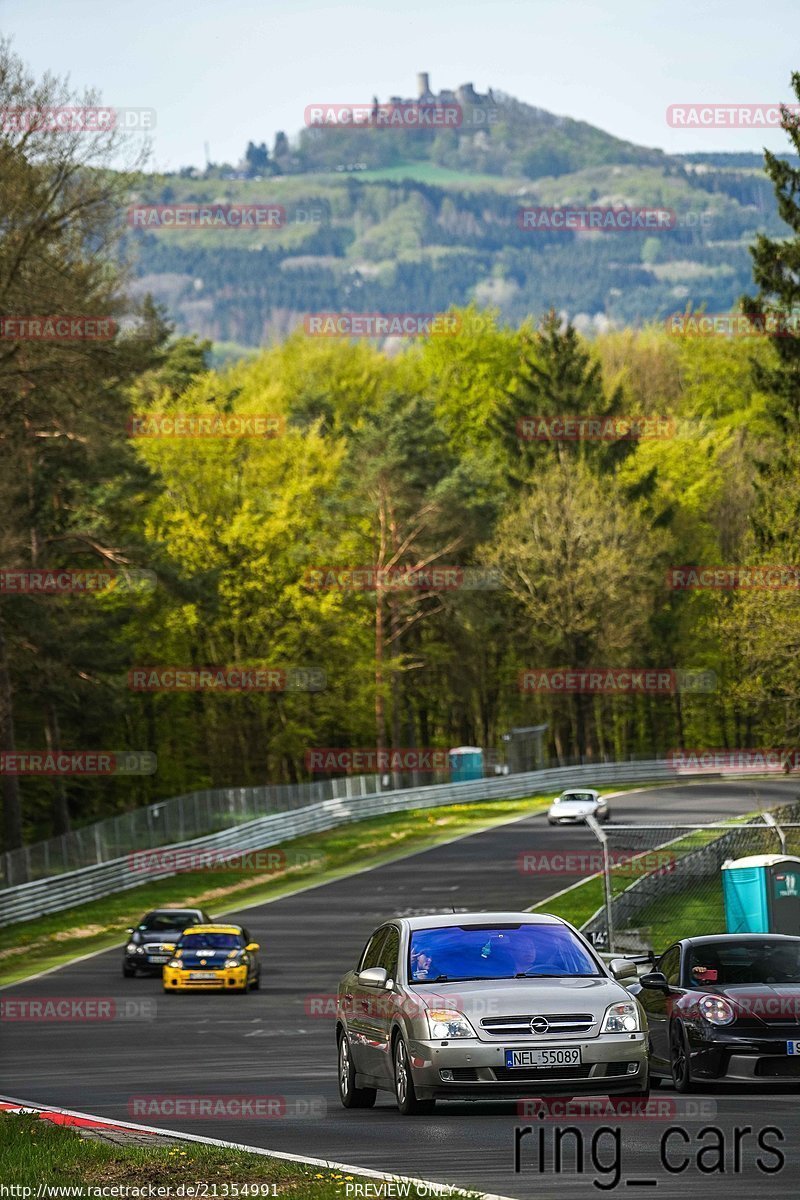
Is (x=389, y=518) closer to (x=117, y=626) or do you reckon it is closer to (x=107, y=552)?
(x=117, y=626)

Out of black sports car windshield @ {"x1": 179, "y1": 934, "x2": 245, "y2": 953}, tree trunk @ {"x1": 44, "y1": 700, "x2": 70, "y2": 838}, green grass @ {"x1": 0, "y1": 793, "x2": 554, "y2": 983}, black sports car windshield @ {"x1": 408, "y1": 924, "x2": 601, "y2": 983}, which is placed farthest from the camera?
tree trunk @ {"x1": 44, "y1": 700, "x2": 70, "y2": 838}

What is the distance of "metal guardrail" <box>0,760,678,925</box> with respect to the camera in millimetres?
46406

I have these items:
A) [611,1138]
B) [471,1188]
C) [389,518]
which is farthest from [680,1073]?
[389,518]

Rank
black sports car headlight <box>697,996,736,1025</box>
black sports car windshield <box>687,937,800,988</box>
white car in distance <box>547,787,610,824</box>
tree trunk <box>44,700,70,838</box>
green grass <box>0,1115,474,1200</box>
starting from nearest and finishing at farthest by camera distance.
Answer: green grass <box>0,1115,474,1200</box>, black sports car headlight <box>697,996,736,1025</box>, black sports car windshield <box>687,937,800,988</box>, tree trunk <box>44,700,70,838</box>, white car in distance <box>547,787,610,824</box>

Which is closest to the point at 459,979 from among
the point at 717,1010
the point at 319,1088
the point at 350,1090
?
the point at 350,1090

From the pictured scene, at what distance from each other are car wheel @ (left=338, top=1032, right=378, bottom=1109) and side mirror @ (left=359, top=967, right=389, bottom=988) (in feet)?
2.49

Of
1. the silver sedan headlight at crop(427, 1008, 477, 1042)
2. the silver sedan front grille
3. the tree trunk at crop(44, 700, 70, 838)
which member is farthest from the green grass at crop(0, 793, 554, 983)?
the silver sedan front grille

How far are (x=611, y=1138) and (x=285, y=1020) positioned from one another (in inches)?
616

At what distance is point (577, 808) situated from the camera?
61.0m

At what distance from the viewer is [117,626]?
209ft

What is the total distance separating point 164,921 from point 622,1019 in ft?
81.2

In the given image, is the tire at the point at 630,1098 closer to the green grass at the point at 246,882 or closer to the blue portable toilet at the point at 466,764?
the green grass at the point at 246,882

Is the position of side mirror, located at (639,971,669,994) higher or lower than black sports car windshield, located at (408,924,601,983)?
lower

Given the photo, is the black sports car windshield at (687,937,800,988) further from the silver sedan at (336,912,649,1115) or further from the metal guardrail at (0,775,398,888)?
the metal guardrail at (0,775,398,888)
